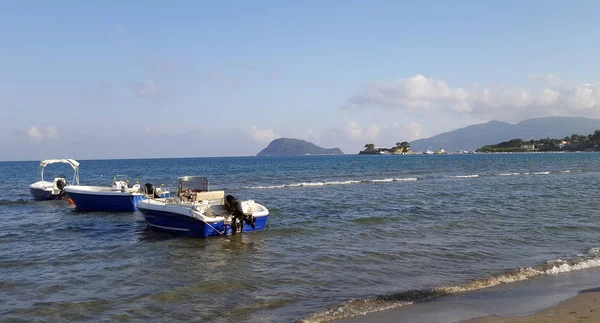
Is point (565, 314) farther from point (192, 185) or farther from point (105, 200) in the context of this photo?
point (105, 200)

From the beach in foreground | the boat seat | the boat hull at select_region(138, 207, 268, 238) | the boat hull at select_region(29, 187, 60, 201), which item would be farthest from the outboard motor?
the beach in foreground

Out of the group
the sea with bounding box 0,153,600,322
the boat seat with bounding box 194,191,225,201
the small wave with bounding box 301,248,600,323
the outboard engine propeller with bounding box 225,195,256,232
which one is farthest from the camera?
the boat seat with bounding box 194,191,225,201

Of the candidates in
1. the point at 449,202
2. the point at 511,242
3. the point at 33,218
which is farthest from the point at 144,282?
the point at 449,202

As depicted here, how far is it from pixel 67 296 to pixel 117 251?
5.33 m

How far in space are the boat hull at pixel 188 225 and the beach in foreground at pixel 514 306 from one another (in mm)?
9959

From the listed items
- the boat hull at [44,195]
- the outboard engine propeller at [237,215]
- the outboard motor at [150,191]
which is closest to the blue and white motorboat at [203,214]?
the outboard engine propeller at [237,215]

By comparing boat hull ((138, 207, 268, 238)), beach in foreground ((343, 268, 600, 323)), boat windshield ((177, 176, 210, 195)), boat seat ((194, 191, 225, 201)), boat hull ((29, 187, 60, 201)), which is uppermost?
boat windshield ((177, 176, 210, 195))

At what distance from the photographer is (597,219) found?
2069cm

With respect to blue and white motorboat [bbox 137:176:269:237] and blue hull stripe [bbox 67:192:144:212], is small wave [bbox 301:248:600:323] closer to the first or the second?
blue and white motorboat [bbox 137:176:269:237]

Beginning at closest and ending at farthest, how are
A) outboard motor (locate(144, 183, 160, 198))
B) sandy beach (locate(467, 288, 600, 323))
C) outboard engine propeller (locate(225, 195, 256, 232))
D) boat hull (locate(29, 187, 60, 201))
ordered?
sandy beach (locate(467, 288, 600, 323))
outboard engine propeller (locate(225, 195, 256, 232))
outboard motor (locate(144, 183, 160, 198))
boat hull (locate(29, 187, 60, 201))

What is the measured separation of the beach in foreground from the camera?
8.80 m

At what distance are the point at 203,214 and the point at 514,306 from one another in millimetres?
11901

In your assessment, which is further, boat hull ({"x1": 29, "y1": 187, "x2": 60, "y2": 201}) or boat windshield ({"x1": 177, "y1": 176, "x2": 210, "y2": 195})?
boat hull ({"x1": 29, "y1": 187, "x2": 60, "y2": 201})

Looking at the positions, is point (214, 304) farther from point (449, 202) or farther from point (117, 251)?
point (449, 202)
